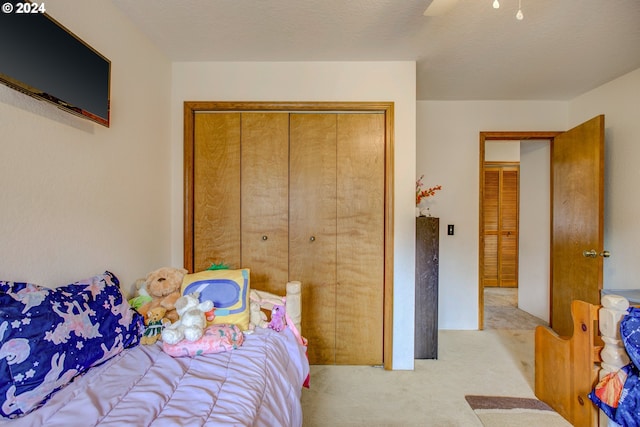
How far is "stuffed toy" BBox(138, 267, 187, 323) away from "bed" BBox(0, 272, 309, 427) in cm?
18

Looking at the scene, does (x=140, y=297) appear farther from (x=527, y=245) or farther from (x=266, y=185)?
(x=527, y=245)

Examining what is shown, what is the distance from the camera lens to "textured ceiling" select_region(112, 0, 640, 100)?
1.56 m

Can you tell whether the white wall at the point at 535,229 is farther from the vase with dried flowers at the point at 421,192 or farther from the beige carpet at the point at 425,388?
the vase with dried flowers at the point at 421,192

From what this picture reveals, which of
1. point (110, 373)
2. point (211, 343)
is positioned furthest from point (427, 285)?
point (110, 373)

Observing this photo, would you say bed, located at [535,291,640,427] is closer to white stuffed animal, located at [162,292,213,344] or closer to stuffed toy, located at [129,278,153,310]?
white stuffed animal, located at [162,292,213,344]

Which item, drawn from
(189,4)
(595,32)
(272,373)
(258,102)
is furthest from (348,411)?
(595,32)

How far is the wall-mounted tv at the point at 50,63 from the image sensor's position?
3.08 ft

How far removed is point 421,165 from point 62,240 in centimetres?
292

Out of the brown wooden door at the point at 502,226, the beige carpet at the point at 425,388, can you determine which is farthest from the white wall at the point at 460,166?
the brown wooden door at the point at 502,226

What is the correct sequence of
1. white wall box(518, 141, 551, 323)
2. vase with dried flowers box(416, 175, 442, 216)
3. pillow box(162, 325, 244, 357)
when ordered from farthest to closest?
white wall box(518, 141, 551, 323)
vase with dried flowers box(416, 175, 442, 216)
pillow box(162, 325, 244, 357)

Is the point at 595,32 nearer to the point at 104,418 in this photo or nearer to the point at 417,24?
the point at 417,24

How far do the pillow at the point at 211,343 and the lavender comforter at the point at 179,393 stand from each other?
0.09 feet

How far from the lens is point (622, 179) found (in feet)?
7.58

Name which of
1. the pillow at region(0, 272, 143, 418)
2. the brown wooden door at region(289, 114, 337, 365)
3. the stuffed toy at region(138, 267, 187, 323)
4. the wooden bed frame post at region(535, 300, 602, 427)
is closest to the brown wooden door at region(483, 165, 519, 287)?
the wooden bed frame post at region(535, 300, 602, 427)
